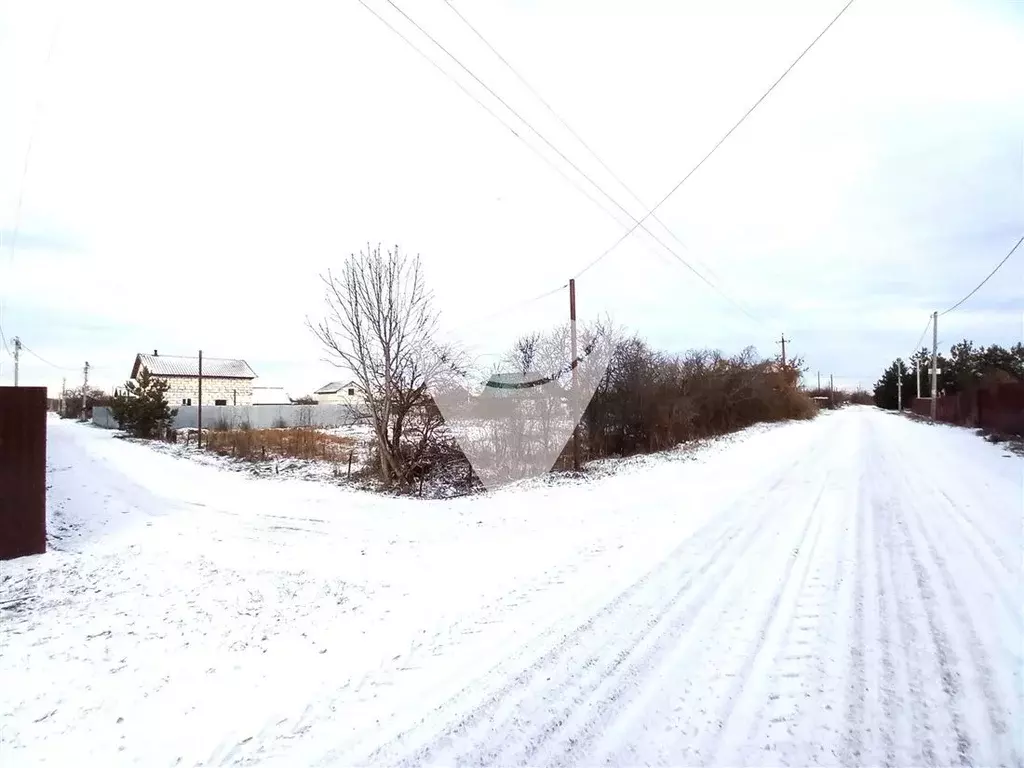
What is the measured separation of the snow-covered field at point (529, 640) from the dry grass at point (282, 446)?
9.29 m

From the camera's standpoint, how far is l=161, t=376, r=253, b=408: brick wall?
41.1 m

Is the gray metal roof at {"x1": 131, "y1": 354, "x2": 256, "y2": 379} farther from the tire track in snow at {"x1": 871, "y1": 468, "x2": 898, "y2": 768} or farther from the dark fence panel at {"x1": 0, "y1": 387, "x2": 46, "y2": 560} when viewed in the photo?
the tire track in snow at {"x1": 871, "y1": 468, "x2": 898, "y2": 768}

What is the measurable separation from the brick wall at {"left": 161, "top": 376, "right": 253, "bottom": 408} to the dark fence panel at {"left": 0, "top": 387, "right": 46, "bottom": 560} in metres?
37.3

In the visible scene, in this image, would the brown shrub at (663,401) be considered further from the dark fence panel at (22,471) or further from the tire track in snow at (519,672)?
the dark fence panel at (22,471)

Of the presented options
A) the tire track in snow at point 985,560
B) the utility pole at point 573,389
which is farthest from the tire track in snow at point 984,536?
the utility pole at point 573,389

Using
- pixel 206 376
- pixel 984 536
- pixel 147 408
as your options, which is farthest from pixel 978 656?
pixel 206 376

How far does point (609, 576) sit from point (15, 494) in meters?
5.79

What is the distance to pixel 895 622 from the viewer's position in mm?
3865

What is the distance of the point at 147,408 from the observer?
28141 mm

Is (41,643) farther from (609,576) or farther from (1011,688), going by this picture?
(1011,688)

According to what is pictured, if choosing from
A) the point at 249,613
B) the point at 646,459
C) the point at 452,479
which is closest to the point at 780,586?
the point at 249,613

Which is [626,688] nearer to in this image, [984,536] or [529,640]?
[529,640]

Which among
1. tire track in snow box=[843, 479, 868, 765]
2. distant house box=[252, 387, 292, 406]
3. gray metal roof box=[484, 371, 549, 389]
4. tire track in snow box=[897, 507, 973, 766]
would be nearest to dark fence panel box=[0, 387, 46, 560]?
tire track in snow box=[843, 479, 868, 765]

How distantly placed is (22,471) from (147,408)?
26.2 m
